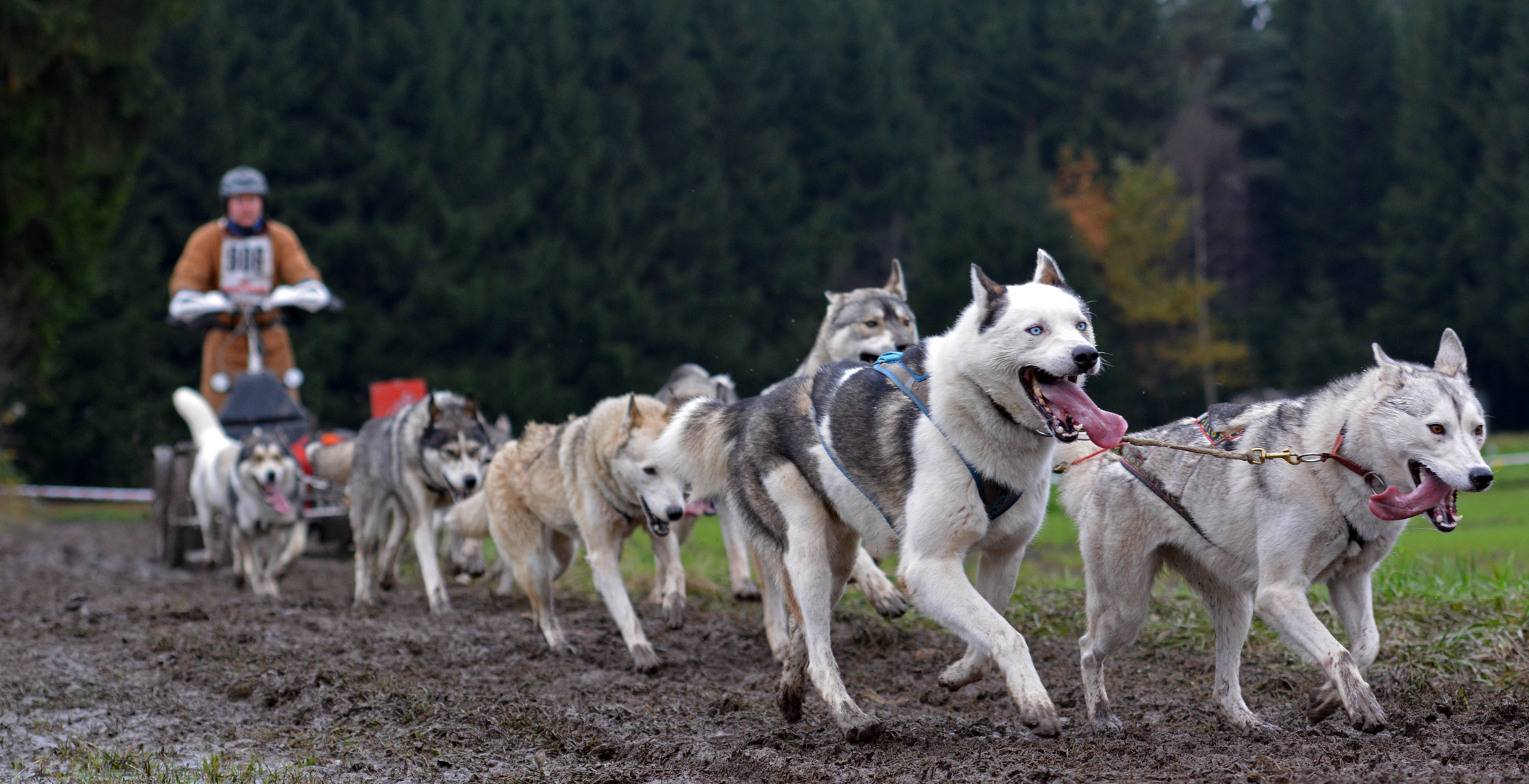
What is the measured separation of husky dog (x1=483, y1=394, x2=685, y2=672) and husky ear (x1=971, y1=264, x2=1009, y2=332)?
2.11 m

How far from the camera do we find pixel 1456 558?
750cm

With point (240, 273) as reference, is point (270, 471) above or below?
below

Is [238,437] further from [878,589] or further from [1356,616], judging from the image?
[1356,616]

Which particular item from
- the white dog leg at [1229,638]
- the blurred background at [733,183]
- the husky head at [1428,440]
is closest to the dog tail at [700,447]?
the white dog leg at [1229,638]

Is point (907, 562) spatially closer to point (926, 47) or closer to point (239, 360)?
point (239, 360)

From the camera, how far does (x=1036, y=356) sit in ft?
13.8

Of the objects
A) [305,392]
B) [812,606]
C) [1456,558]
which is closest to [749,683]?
[812,606]

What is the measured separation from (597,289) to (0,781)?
22.8 meters

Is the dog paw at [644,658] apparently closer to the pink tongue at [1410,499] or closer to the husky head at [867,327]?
the husky head at [867,327]

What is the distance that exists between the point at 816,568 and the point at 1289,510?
1.59m

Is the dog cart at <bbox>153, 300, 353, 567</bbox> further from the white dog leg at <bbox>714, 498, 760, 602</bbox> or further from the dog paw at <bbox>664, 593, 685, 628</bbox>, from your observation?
the dog paw at <bbox>664, 593, 685, 628</bbox>

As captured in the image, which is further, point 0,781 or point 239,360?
point 239,360

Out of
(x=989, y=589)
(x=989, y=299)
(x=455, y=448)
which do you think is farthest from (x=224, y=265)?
(x=989, y=299)

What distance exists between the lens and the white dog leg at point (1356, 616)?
14.3ft
